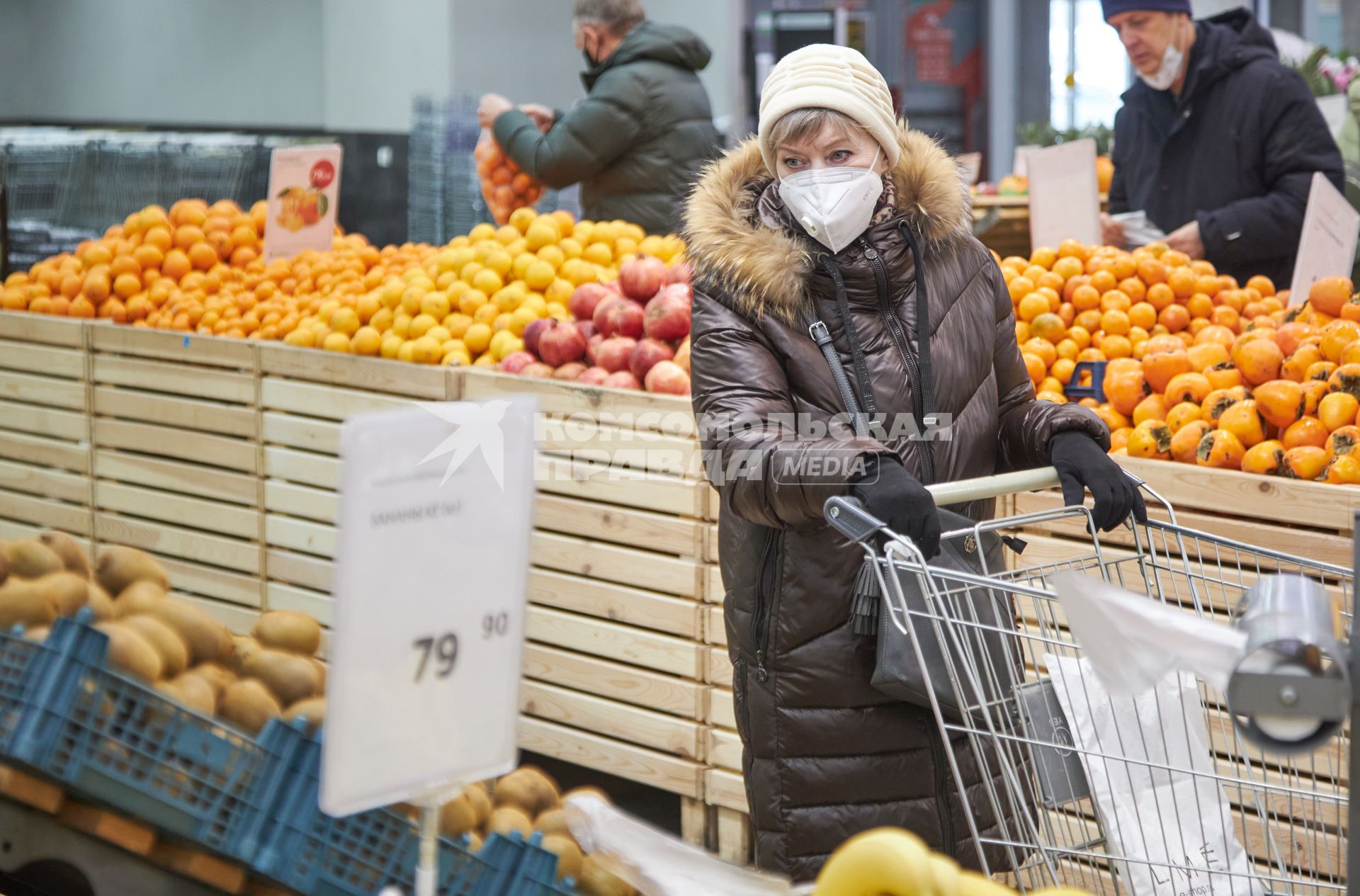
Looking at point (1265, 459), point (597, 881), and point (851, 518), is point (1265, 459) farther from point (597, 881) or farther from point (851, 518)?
point (597, 881)

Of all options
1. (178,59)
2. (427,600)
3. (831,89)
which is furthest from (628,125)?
(178,59)

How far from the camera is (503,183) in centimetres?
560

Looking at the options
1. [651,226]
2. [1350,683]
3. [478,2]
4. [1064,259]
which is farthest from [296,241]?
[1350,683]

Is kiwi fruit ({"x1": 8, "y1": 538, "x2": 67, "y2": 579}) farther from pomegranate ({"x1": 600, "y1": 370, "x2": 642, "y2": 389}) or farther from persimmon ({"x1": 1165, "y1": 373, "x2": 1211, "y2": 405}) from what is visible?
persimmon ({"x1": 1165, "y1": 373, "x2": 1211, "y2": 405})

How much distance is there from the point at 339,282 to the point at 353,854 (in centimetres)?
376

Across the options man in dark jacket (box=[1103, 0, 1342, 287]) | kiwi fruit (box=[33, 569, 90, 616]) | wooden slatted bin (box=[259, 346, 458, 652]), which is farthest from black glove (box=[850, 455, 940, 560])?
man in dark jacket (box=[1103, 0, 1342, 287])

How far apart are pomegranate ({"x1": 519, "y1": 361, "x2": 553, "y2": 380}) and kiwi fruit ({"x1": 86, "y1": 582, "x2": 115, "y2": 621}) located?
2431mm

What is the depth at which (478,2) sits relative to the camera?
27.0ft

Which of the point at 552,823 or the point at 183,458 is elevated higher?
the point at 183,458

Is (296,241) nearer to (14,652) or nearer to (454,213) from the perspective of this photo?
(454,213)

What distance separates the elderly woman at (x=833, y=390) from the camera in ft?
6.74

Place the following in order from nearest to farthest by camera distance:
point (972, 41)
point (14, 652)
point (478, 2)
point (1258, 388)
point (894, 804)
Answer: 1. point (14, 652)
2. point (894, 804)
3. point (1258, 388)
4. point (478, 2)
5. point (972, 41)

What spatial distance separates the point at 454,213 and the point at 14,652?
20.9 feet

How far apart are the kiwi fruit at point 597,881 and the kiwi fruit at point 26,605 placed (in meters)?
0.62
